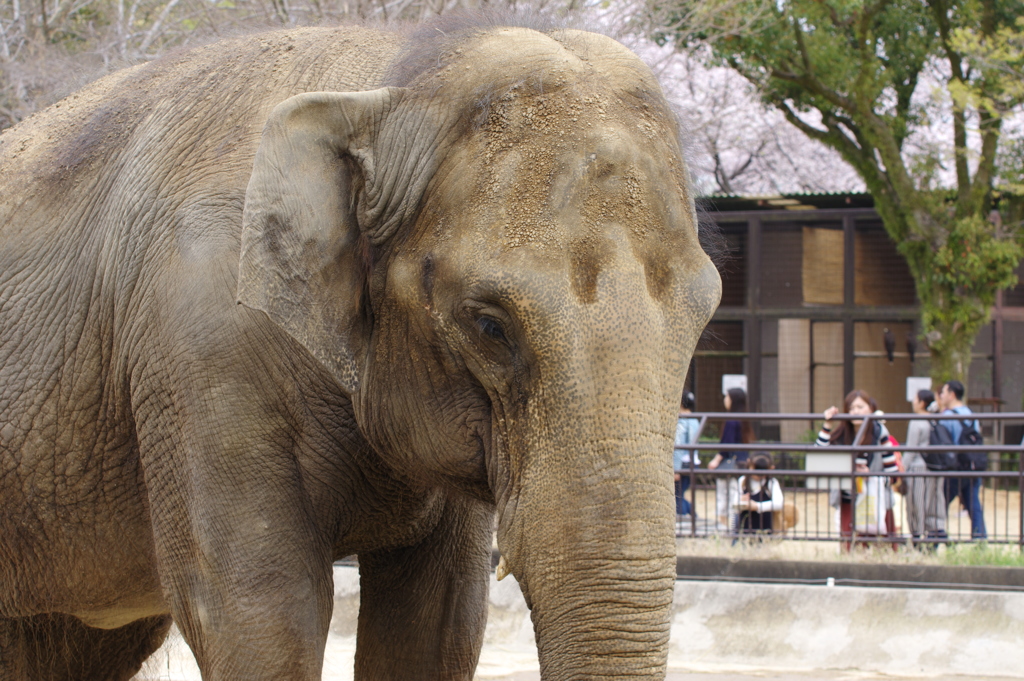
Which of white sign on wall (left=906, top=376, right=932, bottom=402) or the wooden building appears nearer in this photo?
white sign on wall (left=906, top=376, right=932, bottom=402)

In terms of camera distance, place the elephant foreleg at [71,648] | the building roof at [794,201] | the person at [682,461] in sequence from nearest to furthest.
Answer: the elephant foreleg at [71,648] < the person at [682,461] < the building roof at [794,201]

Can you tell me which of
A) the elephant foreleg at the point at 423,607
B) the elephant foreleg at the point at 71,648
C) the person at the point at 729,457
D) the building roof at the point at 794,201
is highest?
the building roof at the point at 794,201

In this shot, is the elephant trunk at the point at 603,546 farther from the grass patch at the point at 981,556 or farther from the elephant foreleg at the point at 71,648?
the grass patch at the point at 981,556

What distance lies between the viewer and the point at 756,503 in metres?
10.3

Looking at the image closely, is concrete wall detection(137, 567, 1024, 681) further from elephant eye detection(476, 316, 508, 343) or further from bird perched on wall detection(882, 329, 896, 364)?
bird perched on wall detection(882, 329, 896, 364)

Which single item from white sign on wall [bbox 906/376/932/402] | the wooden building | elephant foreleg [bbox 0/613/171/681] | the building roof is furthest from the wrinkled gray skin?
the wooden building

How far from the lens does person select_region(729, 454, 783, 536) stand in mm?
10133

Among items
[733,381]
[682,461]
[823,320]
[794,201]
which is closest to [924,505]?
[682,461]

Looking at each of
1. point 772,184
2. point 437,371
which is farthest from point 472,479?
point 772,184

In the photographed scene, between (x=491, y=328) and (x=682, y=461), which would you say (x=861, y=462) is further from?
(x=491, y=328)

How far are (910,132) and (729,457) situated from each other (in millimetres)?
12166

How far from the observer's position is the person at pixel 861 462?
9891 millimetres

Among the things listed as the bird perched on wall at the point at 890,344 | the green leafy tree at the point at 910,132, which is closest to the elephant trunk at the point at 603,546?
the green leafy tree at the point at 910,132

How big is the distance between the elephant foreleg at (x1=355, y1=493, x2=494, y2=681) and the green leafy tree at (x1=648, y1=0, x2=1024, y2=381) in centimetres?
1609
